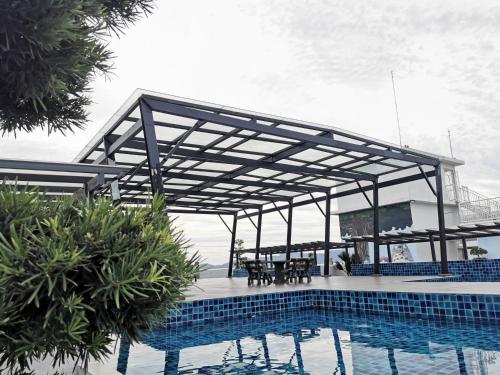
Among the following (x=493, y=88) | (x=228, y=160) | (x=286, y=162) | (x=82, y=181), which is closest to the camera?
(x=82, y=181)

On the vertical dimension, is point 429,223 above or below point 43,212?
above

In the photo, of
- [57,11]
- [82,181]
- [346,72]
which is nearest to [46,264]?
[57,11]

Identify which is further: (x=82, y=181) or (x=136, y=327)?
(x=82, y=181)

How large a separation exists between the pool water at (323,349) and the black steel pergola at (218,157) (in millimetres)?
2147

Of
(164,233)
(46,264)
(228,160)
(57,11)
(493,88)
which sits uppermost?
(493,88)

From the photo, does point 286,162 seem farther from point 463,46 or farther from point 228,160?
point 463,46

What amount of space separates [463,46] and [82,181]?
41.6 feet

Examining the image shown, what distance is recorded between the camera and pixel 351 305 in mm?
8109

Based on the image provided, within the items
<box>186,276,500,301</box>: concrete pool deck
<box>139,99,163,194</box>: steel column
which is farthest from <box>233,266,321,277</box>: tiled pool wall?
<box>139,99,163,194</box>: steel column

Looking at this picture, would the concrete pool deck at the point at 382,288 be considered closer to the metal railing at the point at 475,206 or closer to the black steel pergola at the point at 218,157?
the black steel pergola at the point at 218,157

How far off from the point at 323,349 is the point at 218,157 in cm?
609

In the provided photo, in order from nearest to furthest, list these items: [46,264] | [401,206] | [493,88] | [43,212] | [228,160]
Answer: [46,264]
[43,212]
[228,160]
[493,88]
[401,206]

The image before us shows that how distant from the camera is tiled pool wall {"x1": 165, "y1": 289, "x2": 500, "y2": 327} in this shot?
6305 mm

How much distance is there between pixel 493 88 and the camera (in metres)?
20.8
